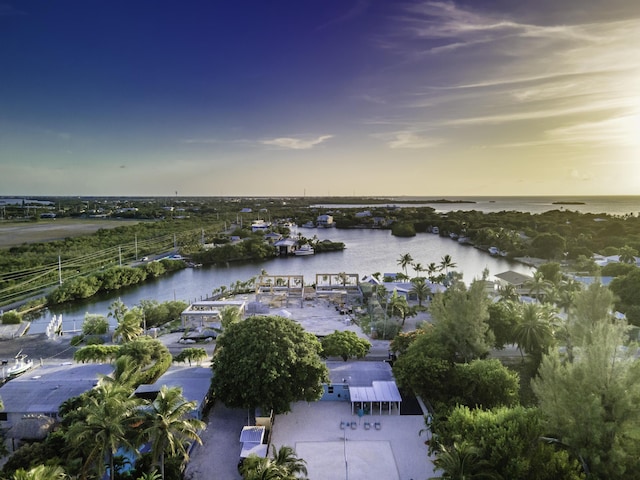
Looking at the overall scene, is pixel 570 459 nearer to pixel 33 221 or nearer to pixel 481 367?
pixel 481 367

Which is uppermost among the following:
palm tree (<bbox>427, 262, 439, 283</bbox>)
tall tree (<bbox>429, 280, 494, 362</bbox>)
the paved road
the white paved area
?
tall tree (<bbox>429, 280, 494, 362</bbox>)

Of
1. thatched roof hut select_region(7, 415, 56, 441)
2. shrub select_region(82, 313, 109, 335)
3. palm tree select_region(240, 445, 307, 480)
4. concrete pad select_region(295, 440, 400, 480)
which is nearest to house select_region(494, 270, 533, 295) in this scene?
concrete pad select_region(295, 440, 400, 480)

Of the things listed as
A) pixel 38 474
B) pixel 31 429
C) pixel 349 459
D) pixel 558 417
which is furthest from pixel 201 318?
pixel 558 417

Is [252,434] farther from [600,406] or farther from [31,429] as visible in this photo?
[600,406]

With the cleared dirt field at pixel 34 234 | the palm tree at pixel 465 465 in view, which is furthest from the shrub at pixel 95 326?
the cleared dirt field at pixel 34 234

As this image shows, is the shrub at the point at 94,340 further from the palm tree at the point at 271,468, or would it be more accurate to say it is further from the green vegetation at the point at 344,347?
the palm tree at the point at 271,468

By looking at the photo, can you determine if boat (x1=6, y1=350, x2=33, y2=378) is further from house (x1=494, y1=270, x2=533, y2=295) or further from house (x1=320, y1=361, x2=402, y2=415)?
house (x1=494, y1=270, x2=533, y2=295)
